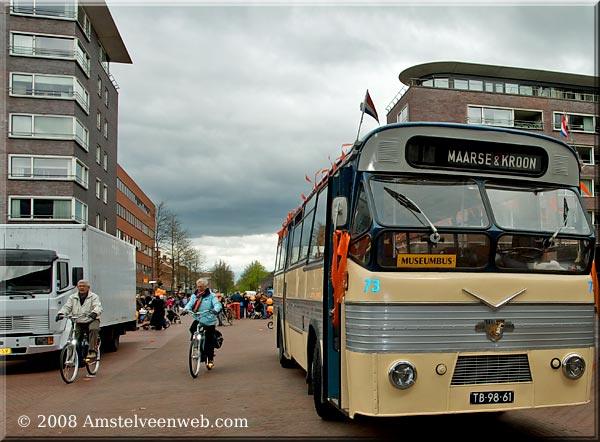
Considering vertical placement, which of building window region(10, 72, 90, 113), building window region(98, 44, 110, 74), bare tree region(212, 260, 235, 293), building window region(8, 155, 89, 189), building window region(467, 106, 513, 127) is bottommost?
bare tree region(212, 260, 235, 293)

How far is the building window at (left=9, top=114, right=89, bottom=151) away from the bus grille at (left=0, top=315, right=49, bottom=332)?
1214 inches

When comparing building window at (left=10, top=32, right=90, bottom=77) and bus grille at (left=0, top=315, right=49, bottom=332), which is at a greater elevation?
building window at (left=10, top=32, right=90, bottom=77)

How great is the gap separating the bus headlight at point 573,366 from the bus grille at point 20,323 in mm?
10756

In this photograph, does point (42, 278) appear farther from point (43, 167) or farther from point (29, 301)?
point (43, 167)

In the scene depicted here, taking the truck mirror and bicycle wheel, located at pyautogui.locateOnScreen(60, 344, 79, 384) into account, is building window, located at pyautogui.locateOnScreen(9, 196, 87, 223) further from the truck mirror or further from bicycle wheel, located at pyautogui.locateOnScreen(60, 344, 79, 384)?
bicycle wheel, located at pyautogui.locateOnScreen(60, 344, 79, 384)

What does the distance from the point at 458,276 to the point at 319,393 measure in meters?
2.52

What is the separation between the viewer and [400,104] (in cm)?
4531

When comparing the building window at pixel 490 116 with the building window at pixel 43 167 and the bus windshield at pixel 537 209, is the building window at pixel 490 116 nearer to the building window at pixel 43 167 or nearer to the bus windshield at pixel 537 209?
the building window at pixel 43 167

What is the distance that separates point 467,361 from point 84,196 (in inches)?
1662

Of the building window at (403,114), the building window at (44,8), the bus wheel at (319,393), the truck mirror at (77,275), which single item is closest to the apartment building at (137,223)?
the building window at (44,8)

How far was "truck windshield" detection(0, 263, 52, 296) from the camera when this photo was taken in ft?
43.8

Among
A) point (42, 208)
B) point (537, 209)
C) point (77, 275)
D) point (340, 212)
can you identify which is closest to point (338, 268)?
point (340, 212)

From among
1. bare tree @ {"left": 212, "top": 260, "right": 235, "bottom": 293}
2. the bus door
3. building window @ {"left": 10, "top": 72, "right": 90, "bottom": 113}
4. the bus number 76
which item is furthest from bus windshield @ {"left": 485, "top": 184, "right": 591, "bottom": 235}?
bare tree @ {"left": 212, "top": 260, "right": 235, "bottom": 293}

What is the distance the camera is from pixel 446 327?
5.86 meters
